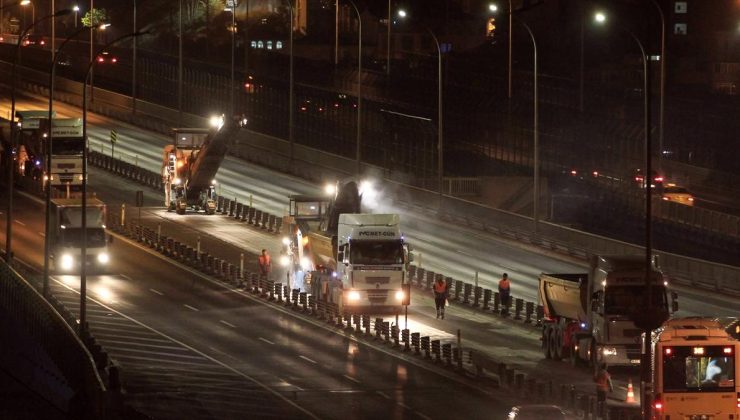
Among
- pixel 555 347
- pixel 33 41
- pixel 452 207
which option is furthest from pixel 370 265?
pixel 33 41

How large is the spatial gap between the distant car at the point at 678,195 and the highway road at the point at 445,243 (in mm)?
12187

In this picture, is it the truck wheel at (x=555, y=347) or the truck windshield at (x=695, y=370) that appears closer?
the truck windshield at (x=695, y=370)

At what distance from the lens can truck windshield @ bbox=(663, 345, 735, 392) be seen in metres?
35.2

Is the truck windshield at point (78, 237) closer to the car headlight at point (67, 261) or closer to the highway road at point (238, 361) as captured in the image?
the car headlight at point (67, 261)

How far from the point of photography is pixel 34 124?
8912cm

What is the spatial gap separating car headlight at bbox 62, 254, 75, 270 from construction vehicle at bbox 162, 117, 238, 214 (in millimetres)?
13003

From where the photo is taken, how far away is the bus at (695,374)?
3500cm

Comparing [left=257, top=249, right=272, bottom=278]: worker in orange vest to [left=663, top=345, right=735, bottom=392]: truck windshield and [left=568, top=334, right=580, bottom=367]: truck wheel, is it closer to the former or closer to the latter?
[left=568, top=334, right=580, bottom=367]: truck wheel

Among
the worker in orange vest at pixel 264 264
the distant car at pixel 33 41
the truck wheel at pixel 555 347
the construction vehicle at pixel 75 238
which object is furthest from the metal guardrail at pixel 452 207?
the distant car at pixel 33 41

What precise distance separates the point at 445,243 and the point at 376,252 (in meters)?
20.7

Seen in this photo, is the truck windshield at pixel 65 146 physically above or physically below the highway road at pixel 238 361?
above

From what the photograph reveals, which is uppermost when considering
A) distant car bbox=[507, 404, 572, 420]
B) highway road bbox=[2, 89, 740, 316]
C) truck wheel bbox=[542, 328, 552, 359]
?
distant car bbox=[507, 404, 572, 420]

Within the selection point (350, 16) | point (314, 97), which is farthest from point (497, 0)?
point (314, 97)

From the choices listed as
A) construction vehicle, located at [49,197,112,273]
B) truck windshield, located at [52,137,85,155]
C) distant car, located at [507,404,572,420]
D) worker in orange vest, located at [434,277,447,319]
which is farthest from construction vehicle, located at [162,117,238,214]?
distant car, located at [507,404,572,420]
